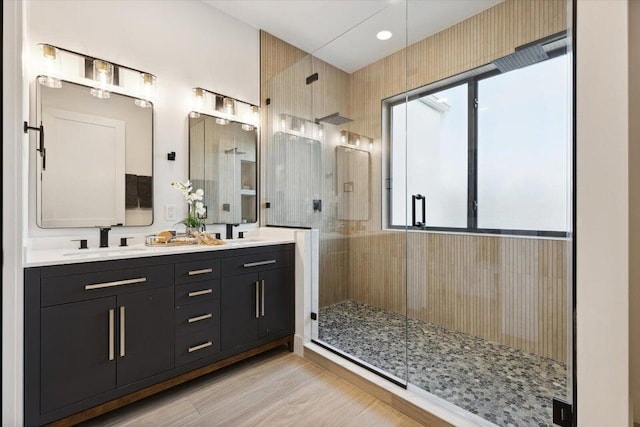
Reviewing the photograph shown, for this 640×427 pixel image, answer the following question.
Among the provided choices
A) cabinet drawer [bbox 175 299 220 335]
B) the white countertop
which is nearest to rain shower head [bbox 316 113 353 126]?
the white countertop

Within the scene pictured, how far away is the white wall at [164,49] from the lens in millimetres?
1900

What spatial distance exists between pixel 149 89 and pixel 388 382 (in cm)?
269

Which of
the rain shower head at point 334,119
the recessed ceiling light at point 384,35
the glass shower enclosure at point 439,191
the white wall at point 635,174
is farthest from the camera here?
the rain shower head at point 334,119

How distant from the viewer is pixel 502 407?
1.66 metres

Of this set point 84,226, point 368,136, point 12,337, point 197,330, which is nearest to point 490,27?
point 368,136

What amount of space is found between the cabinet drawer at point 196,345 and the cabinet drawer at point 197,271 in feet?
1.15

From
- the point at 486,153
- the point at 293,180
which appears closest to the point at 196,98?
the point at 293,180

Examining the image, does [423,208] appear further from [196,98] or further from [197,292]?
[196,98]

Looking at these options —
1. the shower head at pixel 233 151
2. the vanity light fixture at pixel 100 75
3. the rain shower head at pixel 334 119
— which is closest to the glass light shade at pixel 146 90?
the vanity light fixture at pixel 100 75

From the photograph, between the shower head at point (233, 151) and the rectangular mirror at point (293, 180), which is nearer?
the shower head at point (233, 151)

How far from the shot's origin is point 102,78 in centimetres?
205

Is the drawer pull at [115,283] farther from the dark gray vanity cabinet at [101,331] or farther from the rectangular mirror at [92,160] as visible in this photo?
the rectangular mirror at [92,160]

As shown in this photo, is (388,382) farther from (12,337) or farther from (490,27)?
(490,27)

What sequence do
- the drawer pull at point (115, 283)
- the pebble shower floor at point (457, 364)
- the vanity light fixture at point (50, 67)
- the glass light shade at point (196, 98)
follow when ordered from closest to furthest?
the drawer pull at point (115, 283)
the pebble shower floor at point (457, 364)
the vanity light fixture at point (50, 67)
the glass light shade at point (196, 98)
